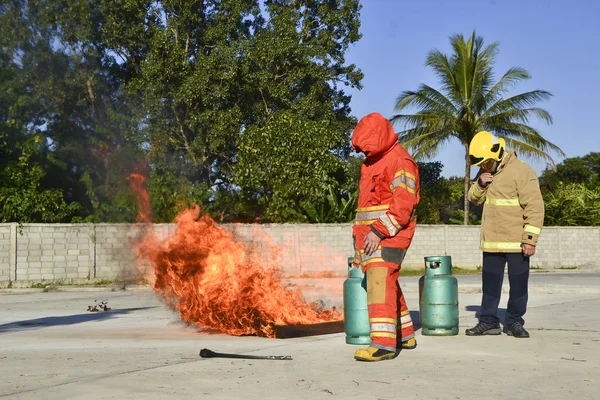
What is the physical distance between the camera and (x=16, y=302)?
14031mm

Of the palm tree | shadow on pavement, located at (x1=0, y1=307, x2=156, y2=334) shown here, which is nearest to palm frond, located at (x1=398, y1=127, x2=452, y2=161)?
the palm tree

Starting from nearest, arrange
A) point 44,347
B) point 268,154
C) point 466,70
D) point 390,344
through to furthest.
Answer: point 390,344
point 44,347
point 268,154
point 466,70

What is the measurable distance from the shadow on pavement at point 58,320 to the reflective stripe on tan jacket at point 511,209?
5.18 m

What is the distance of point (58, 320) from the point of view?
995 cm

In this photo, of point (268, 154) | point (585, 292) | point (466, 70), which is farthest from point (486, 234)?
point (466, 70)

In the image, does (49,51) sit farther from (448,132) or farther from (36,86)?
(448,132)

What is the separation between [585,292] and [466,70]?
60.8ft

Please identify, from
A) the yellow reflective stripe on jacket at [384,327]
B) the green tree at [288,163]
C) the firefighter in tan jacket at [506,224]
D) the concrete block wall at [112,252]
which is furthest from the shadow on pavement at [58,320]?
the green tree at [288,163]

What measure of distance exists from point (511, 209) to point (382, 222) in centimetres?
184

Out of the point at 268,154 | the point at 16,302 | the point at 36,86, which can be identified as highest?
the point at 36,86

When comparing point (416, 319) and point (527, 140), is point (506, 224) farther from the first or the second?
point (527, 140)

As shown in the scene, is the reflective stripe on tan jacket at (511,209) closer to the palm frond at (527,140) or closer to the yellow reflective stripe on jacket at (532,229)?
the yellow reflective stripe on jacket at (532,229)

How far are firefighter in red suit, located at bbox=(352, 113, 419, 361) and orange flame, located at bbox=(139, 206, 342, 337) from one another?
5.73 ft

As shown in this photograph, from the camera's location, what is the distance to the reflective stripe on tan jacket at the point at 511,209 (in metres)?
7.15
